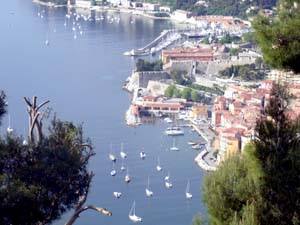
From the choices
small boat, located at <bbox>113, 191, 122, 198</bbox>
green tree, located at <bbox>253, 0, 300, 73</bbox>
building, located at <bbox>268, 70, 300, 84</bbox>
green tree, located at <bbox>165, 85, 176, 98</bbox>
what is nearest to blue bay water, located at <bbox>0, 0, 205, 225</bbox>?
small boat, located at <bbox>113, 191, 122, 198</bbox>

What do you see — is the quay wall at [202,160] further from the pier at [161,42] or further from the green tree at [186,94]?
the pier at [161,42]

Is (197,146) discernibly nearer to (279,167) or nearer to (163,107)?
(163,107)

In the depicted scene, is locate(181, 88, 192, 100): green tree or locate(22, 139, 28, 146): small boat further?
locate(181, 88, 192, 100): green tree

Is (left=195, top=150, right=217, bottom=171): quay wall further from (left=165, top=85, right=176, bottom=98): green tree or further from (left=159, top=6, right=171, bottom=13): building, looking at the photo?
(left=159, top=6, right=171, bottom=13): building

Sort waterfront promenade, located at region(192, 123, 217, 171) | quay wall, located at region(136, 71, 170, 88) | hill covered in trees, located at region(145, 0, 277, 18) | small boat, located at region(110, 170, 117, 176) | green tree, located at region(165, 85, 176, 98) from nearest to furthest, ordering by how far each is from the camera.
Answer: small boat, located at region(110, 170, 117, 176) < waterfront promenade, located at region(192, 123, 217, 171) < green tree, located at region(165, 85, 176, 98) < quay wall, located at region(136, 71, 170, 88) < hill covered in trees, located at region(145, 0, 277, 18)

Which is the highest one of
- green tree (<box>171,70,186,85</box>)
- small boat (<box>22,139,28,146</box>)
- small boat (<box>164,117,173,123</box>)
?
small boat (<box>22,139,28,146</box>)

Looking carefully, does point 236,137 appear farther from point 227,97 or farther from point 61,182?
point 61,182
